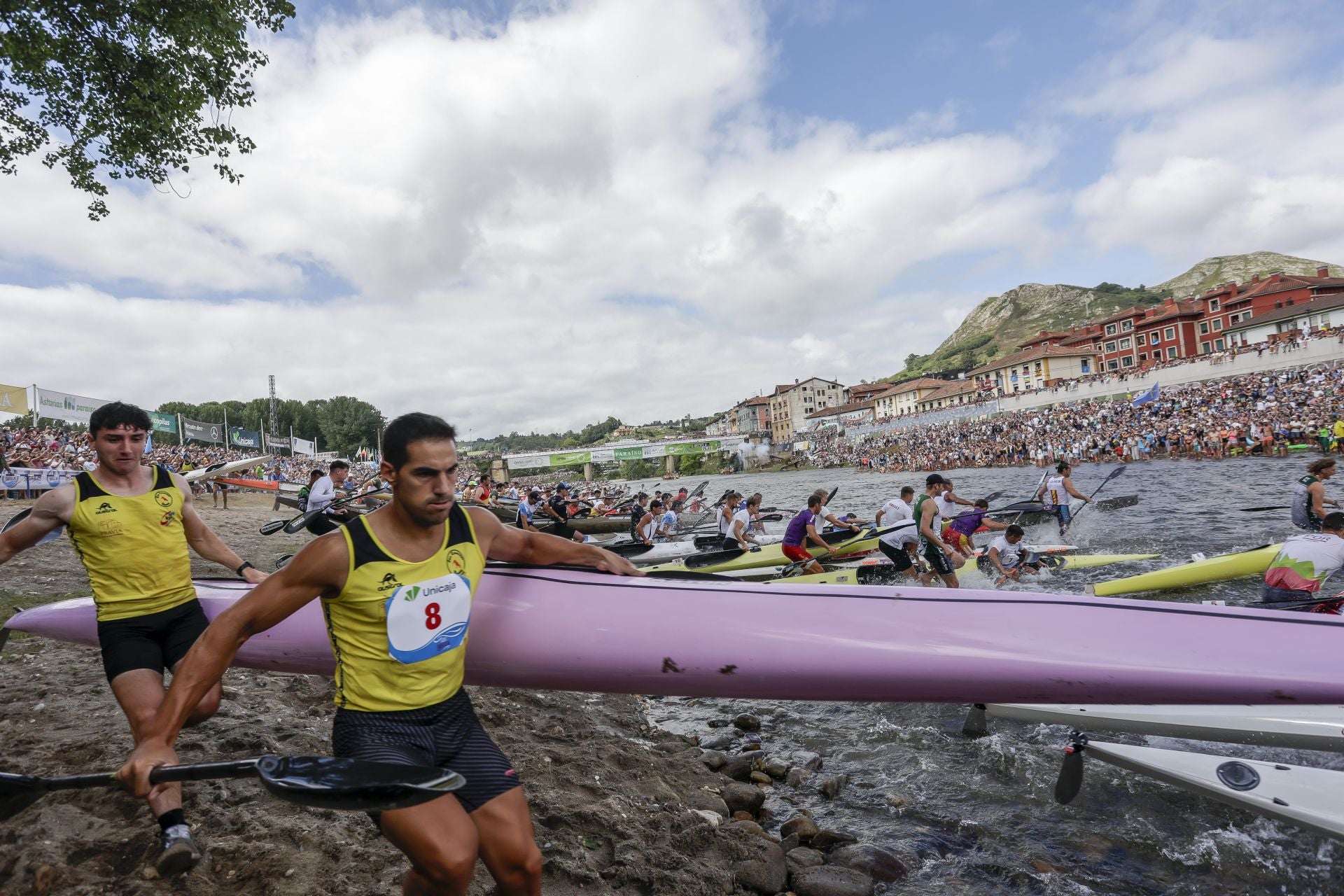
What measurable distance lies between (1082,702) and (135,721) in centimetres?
386

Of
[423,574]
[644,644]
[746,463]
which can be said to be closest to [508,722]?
[644,644]

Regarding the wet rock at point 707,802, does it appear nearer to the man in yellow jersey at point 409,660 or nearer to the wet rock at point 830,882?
the wet rock at point 830,882

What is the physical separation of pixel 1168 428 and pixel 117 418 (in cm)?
4470

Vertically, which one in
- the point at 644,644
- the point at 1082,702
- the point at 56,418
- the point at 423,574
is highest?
the point at 56,418

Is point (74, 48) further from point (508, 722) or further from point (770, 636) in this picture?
point (770, 636)

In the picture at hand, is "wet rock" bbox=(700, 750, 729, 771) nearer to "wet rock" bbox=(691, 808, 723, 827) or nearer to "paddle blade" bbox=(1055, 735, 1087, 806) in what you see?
"wet rock" bbox=(691, 808, 723, 827)

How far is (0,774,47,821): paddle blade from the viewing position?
2.64 metres

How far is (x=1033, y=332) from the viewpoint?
168625 millimetres

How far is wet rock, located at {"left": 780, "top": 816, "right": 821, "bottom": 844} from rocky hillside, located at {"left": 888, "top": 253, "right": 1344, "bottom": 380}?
15740cm

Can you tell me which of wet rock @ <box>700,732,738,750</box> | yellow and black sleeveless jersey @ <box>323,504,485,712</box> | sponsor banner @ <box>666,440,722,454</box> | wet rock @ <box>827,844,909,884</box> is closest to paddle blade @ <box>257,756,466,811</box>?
yellow and black sleeveless jersey @ <box>323,504,485,712</box>

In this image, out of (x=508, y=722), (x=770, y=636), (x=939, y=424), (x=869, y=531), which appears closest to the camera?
(x=770, y=636)

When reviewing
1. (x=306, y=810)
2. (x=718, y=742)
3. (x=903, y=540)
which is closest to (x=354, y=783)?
(x=306, y=810)

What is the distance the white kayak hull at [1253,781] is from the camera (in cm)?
357

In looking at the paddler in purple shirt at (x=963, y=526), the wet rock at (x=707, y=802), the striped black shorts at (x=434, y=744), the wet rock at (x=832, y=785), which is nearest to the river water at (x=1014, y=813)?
the wet rock at (x=832, y=785)
